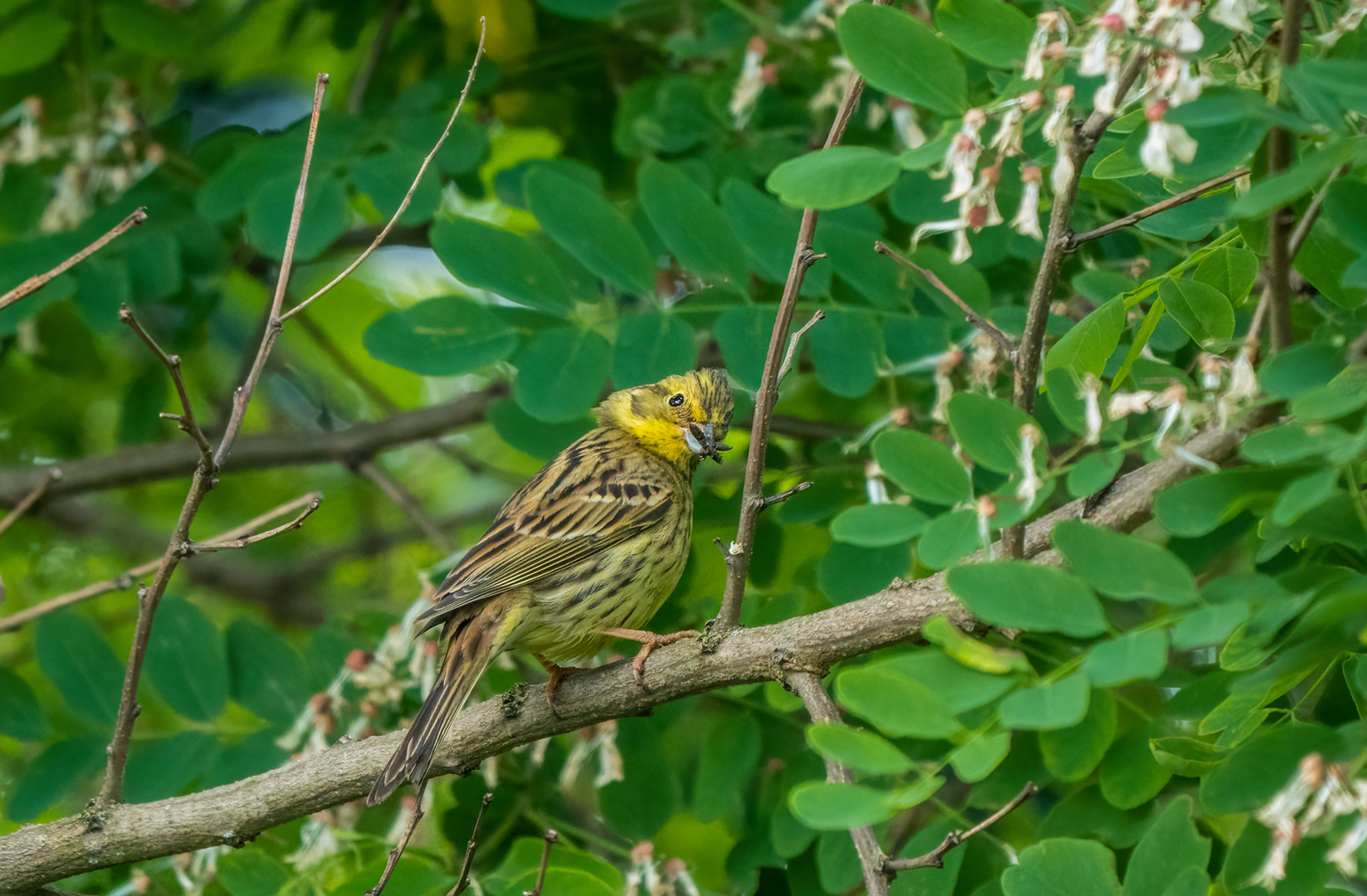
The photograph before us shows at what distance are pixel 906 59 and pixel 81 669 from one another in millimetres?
3426

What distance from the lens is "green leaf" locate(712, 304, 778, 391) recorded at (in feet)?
12.3

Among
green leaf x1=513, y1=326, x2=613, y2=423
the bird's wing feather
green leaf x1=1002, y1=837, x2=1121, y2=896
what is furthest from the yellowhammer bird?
green leaf x1=1002, y1=837, x2=1121, y2=896

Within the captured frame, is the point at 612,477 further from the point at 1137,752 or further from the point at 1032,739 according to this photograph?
the point at 1137,752

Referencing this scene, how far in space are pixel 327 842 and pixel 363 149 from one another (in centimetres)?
253

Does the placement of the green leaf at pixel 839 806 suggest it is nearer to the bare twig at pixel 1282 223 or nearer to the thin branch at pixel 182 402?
the bare twig at pixel 1282 223

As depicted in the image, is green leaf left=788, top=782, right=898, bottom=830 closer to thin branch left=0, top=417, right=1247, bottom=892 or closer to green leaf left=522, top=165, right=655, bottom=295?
thin branch left=0, top=417, right=1247, bottom=892

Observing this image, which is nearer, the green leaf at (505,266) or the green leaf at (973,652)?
the green leaf at (973,652)

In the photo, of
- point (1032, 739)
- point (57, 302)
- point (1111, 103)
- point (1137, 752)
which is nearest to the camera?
point (1111, 103)

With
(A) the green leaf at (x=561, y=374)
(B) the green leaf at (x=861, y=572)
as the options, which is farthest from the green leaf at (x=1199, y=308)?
(A) the green leaf at (x=561, y=374)

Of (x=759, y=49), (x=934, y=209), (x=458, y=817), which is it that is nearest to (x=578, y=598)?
(x=458, y=817)

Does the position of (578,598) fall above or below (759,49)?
below

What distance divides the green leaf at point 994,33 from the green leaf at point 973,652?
44.9 inches

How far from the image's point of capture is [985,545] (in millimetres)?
2322

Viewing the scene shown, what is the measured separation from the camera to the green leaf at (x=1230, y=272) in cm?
268
